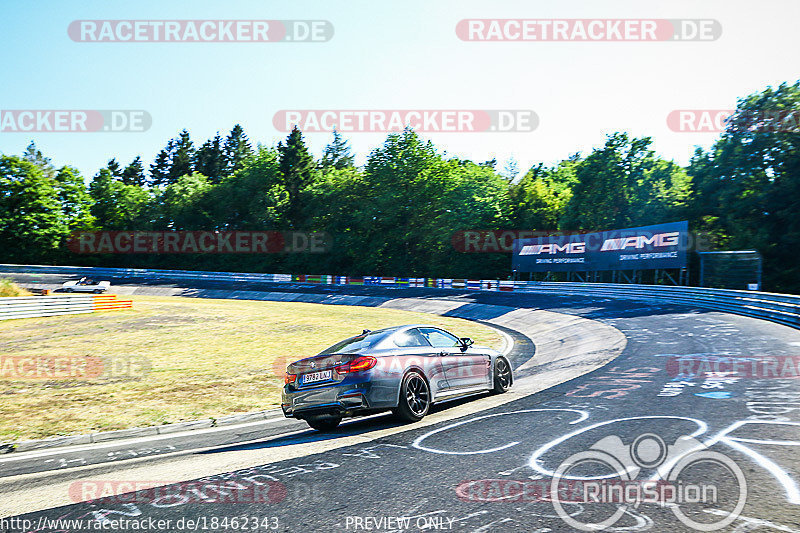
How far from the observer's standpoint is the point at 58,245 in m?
70.9

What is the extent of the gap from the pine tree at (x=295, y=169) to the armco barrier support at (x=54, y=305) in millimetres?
45240

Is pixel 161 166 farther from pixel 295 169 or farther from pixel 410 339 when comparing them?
pixel 410 339

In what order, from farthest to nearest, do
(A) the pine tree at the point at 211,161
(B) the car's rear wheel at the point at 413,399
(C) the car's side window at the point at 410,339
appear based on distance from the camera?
(A) the pine tree at the point at 211,161 → (C) the car's side window at the point at 410,339 → (B) the car's rear wheel at the point at 413,399

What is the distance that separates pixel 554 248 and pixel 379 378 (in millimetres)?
36156

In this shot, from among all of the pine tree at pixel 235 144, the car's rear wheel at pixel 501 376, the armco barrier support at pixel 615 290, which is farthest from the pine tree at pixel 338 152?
the car's rear wheel at pixel 501 376

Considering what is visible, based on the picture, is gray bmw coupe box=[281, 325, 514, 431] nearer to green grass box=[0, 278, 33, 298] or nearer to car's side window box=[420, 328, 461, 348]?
car's side window box=[420, 328, 461, 348]

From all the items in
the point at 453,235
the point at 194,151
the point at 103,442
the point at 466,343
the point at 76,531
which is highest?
the point at 194,151

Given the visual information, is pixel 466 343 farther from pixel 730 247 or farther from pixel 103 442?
pixel 730 247

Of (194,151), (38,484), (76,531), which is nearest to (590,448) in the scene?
(76,531)

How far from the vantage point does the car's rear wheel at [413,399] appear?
8.27 metres

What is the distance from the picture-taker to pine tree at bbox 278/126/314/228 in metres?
74.8

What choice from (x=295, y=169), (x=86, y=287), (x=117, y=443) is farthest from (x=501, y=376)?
(x=295, y=169)

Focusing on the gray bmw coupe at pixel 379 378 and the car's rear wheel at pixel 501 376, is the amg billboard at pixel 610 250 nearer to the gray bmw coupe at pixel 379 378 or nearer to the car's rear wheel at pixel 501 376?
the car's rear wheel at pixel 501 376

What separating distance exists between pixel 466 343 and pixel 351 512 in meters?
5.59
